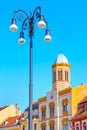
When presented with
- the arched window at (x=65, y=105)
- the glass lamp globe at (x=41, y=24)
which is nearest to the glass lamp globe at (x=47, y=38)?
the glass lamp globe at (x=41, y=24)

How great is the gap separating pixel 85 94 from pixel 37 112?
10.9 meters

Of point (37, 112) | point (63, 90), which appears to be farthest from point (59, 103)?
point (37, 112)

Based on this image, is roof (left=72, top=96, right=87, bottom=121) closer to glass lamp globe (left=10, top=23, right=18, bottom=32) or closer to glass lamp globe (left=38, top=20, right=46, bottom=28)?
glass lamp globe (left=10, top=23, right=18, bottom=32)

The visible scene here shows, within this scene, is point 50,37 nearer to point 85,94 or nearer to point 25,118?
point 85,94

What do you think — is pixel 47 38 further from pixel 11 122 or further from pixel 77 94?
pixel 11 122

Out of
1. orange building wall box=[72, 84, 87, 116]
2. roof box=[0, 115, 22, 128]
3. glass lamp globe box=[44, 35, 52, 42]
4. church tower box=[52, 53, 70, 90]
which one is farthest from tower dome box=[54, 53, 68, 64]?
glass lamp globe box=[44, 35, 52, 42]

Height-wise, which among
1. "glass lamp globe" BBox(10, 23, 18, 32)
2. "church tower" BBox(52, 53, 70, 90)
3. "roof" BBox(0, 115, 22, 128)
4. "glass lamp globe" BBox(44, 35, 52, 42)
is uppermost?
"church tower" BBox(52, 53, 70, 90)

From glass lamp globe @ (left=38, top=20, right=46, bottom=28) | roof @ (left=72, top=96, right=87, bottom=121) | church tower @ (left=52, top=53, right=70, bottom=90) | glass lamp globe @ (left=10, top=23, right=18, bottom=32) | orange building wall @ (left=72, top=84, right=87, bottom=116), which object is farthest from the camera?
church tower @ (left=52, top=53, right=70, bottom=90)

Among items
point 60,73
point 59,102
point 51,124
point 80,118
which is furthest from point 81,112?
point 60,73

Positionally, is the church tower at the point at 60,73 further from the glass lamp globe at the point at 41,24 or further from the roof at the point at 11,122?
the glass lamp globe at the point at 41,24

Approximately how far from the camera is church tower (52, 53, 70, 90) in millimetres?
67250

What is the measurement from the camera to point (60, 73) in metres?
68.0

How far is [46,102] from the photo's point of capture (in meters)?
65.5

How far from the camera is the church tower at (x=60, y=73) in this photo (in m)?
67.2
